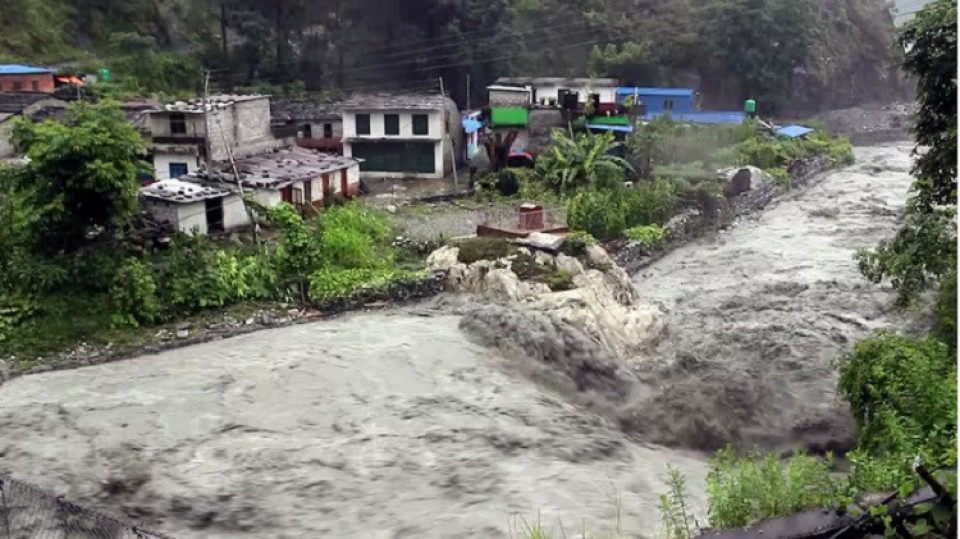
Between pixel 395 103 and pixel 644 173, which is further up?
pixel 395 103

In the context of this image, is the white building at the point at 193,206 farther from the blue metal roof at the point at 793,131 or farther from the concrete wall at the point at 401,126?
the blue metal roof at the point at 793,131

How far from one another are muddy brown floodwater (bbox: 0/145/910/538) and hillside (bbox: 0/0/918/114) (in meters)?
28.1

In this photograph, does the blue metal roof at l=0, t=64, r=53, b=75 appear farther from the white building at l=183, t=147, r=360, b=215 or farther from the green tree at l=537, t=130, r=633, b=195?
the green tree at l=537, t=130, r=633, b=195

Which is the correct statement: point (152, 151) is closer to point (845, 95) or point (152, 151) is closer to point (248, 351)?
point (248, 351)

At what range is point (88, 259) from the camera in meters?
20.4

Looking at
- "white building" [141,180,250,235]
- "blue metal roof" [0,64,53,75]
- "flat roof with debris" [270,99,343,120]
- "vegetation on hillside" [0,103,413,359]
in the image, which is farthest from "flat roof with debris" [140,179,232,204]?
"blue metal roof" [0,64,53,75]

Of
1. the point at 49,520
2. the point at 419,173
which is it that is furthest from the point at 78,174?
the point at 419,173

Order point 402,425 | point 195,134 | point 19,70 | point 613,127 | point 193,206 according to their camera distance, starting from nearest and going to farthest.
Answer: point 402,425 < point 193,206 < point 195,134 < point 613,127 < point 19,70

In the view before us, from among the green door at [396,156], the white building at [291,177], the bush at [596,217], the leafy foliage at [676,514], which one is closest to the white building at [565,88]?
the green door at [396,156]

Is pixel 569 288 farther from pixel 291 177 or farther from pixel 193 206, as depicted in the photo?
pixel 291 177

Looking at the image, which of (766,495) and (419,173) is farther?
(419,173)

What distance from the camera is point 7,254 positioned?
20297 millimetres

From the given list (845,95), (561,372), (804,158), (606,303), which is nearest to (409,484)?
(561,372)

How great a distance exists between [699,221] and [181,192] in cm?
1618
